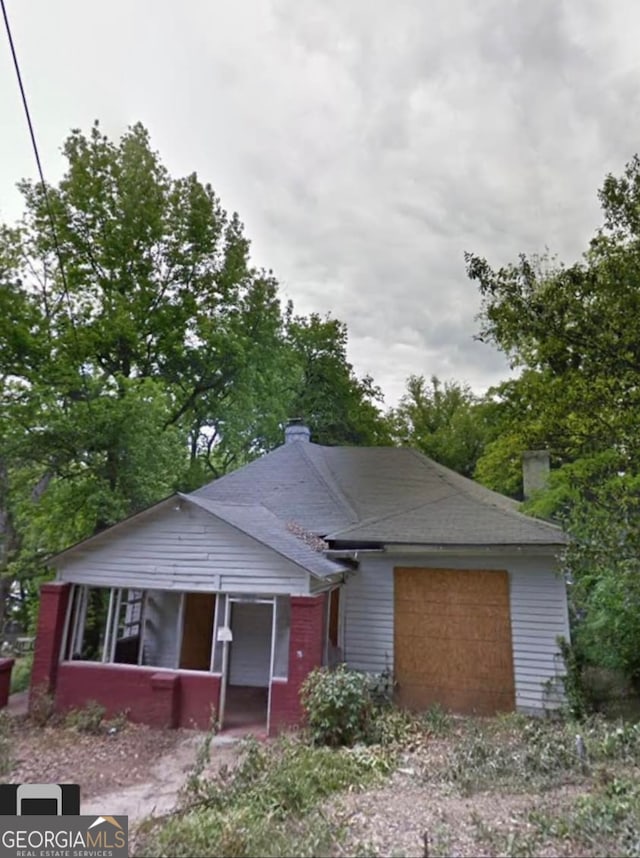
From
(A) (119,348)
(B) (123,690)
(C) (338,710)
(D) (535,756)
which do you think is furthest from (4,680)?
(A) (119,348)

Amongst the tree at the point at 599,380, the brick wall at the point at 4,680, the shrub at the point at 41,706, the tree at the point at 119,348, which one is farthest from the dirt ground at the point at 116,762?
the tree at the point at 599,380

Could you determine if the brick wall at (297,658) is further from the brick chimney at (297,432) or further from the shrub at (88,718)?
the brick chimney at (297,432)

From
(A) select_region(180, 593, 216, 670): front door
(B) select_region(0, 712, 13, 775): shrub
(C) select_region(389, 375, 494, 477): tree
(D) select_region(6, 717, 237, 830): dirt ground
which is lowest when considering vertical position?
Answer: (D) select_region(6, 717, 237, 830): dirt ground

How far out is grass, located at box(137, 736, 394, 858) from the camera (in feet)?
11.9

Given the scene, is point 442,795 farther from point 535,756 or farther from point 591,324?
point 591,324

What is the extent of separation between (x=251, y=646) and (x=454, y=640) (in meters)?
4.31

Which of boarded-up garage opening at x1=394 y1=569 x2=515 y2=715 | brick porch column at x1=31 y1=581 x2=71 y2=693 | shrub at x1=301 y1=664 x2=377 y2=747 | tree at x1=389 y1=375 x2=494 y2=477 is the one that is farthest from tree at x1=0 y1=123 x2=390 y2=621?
tree at x1=389 y1=375 x2=494 y2=477

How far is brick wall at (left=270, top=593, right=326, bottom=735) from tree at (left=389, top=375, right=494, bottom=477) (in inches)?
780

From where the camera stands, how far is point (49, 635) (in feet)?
26.4

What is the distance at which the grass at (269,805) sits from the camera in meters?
3.64

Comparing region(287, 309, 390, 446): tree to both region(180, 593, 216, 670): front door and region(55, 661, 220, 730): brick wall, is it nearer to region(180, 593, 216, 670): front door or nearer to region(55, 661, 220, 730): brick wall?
region(180, 593, 216, 670): front door

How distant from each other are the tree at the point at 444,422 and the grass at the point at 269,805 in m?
21.4

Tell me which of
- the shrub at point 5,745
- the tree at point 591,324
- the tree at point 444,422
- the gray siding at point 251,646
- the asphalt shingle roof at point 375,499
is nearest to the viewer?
the shrub at point 5,745

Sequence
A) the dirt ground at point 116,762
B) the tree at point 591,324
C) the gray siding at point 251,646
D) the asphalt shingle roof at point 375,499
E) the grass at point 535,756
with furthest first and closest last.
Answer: the gray siding at point 251,646 < the asphalt shingle roof at point 375,499 < the tree at point 591,324 < the dirt ground at point 116,762 < the grass at point 535,756
